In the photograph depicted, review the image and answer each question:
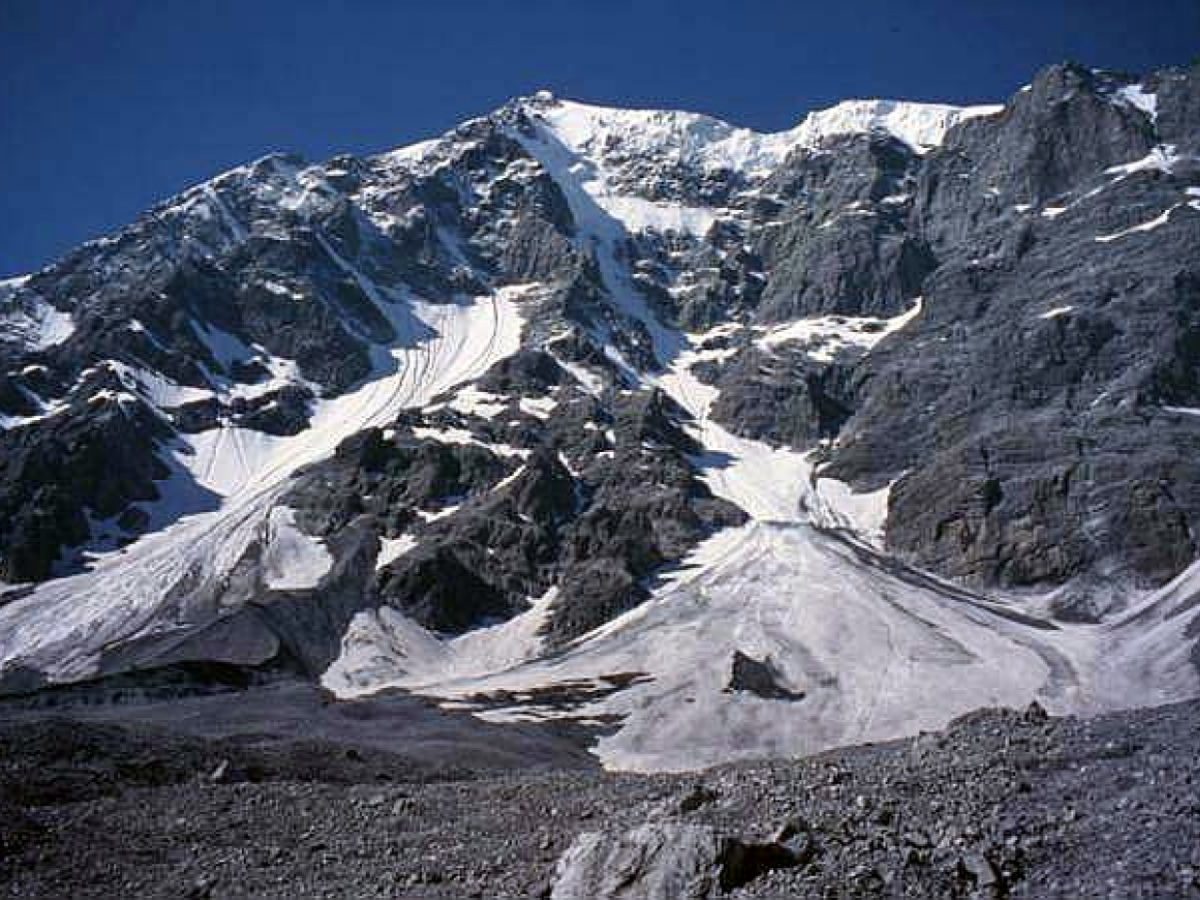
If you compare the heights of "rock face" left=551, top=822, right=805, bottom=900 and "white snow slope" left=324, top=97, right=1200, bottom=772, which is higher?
"rock face" left=551, top=822, right=805, bottom=900

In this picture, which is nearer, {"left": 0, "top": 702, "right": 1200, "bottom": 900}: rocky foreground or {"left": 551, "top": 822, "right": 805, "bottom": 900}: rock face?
{"left": 0, "top": 702, "right": 1200, "bottom": 900}: rocky foreground

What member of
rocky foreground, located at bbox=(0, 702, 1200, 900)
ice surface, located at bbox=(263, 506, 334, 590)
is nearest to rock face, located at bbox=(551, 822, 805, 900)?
rocky foreground, located at bbox=(0, 702, 1200, 900)

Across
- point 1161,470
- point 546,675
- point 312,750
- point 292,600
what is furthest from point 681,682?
point 1161,470

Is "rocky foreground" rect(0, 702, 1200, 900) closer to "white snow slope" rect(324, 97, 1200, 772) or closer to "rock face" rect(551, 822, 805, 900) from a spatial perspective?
"rock face" rect(551, 822, 805, 900)

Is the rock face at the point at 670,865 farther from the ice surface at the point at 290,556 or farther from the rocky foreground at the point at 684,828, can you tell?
the ice surface at the point at 290,556

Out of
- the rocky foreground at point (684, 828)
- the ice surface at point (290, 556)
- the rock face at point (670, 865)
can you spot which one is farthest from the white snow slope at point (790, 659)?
the rock face at point (670, 865)

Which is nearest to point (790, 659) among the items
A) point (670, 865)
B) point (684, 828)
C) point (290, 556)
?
point (290, 556)

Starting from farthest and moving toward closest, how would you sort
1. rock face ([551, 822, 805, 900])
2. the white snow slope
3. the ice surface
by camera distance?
the ice surface → the white snow slope → rock face ([551, 822, 805, 900])

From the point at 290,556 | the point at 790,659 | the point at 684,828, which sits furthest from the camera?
the point at 290,556

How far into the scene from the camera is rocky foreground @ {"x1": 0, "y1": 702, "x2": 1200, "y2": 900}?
63.8 feet

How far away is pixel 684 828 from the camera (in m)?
21.4

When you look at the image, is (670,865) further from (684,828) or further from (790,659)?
(790,659)

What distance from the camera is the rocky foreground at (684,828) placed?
765 inches

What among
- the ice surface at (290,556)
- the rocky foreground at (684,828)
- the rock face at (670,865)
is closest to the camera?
the rocky foreground at (684,828)
